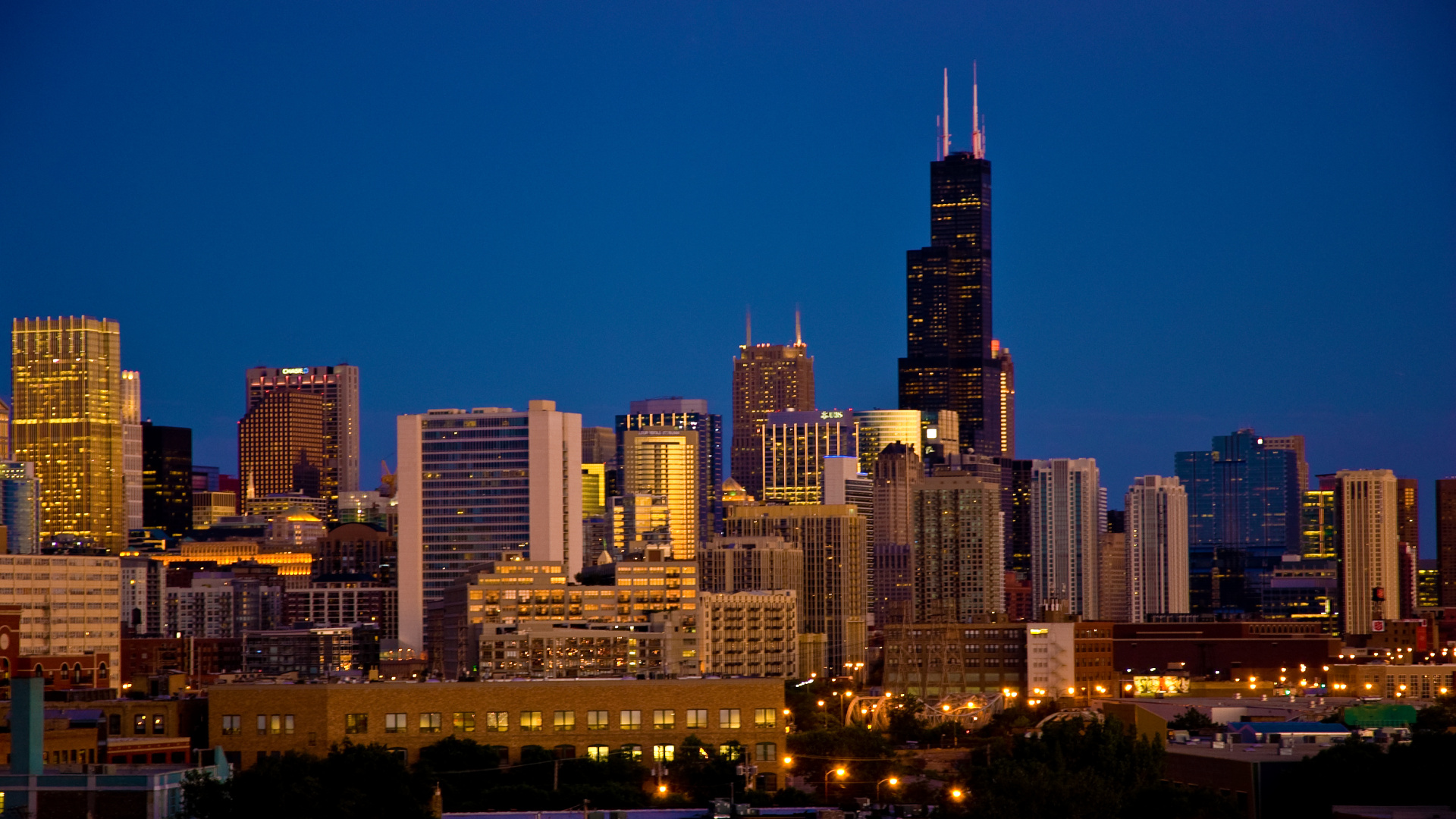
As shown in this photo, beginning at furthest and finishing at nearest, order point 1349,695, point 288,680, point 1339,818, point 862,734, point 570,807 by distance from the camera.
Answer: point 1349,695 < point 862,734 < point 288,680 < point 570,807 < point 1339,818

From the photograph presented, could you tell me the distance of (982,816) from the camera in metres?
71.1

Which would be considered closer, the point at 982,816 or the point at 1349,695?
the point at 982,816

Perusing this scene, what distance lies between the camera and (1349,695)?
650 ft

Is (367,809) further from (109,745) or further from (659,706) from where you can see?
(659,706)

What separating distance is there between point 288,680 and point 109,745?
61.8 feet

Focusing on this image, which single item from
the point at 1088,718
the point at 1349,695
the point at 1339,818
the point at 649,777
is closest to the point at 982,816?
the point at 1339,818

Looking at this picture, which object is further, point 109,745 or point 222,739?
point 222,739

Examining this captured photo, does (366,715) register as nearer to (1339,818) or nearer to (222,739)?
(222,739)

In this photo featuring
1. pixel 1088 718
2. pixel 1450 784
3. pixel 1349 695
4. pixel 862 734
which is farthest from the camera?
pixel 1349 695

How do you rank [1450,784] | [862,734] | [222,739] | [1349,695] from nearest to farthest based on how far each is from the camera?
1. [1450,784]
2. [222,739]
3. [862,734]
4. [1349,695]

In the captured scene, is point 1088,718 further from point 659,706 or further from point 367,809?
point 367,809

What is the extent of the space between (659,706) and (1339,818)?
38.6m

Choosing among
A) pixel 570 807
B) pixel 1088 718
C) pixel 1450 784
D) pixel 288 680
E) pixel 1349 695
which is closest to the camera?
pixel 1450 784

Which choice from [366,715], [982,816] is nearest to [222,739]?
[366,715]
